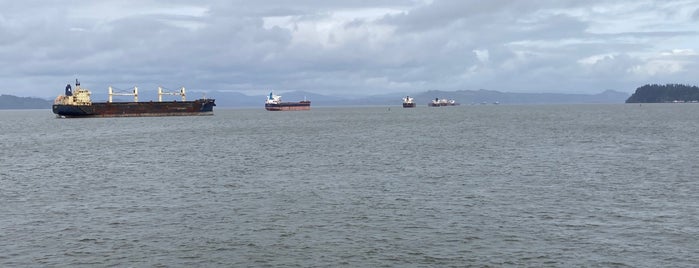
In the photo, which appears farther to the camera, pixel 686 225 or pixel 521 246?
pixel 686 225

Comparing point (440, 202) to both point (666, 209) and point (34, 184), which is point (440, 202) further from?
point (34, 184)

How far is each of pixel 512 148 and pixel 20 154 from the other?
212 ft

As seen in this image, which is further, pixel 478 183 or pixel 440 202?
pixel 478 183

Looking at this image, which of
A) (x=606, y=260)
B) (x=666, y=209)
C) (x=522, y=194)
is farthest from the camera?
(x=522, y=194)

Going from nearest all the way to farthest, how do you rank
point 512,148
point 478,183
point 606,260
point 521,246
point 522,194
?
point 606,260 → point 521,246 → point 522,194 → point 478,183 → point 512,148

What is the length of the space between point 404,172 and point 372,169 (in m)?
3.90

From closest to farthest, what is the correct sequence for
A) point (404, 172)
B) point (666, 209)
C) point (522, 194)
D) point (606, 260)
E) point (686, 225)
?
point (606, 260) < point (686, 225) < point (666, 209) < point (522, 194) < point (404, 172)

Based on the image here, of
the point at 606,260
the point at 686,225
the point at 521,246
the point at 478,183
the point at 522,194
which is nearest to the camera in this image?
the point at 606,260

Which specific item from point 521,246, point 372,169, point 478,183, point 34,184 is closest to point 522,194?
point 478,183

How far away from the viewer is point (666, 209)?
38.4 m

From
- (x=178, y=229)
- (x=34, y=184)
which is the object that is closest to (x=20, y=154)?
(x=34, y=184)

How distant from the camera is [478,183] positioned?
50875 mm

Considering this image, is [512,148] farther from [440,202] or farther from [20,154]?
[20,154]

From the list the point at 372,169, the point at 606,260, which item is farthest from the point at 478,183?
the point at 606,260
